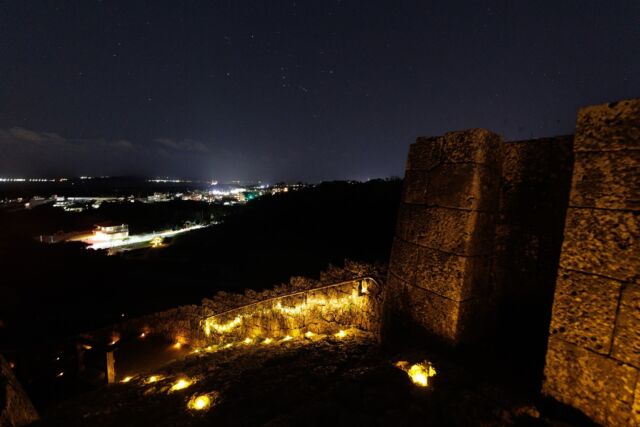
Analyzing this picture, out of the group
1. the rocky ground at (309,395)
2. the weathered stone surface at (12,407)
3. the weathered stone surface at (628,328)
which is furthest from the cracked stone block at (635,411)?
the weathered stone surface at (12,407)

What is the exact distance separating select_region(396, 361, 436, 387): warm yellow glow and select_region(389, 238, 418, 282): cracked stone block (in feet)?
3.32

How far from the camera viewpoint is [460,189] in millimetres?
3238

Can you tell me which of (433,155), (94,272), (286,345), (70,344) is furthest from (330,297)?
(94,272)

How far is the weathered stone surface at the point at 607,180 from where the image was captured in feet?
6.72

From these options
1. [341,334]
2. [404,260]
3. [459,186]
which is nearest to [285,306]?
[341,334]

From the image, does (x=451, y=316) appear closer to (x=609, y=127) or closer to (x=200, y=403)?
(x=609, y=127)

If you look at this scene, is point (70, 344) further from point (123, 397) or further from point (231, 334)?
point (123, 397)

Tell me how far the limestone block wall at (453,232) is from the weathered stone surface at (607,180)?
0.91 meters

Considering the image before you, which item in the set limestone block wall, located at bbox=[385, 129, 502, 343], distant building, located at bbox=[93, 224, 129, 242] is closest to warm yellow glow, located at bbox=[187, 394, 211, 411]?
limestone block wall, located at bbox=[385, 129, 502, 343]

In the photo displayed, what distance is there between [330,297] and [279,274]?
13.4 m

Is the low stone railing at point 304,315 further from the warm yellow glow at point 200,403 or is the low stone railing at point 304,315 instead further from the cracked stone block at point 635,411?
the cracked stone block at point 635,411

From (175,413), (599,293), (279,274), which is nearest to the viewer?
(599,293)

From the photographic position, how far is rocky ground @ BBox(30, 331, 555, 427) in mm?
2455

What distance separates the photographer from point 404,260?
12.6 feet
